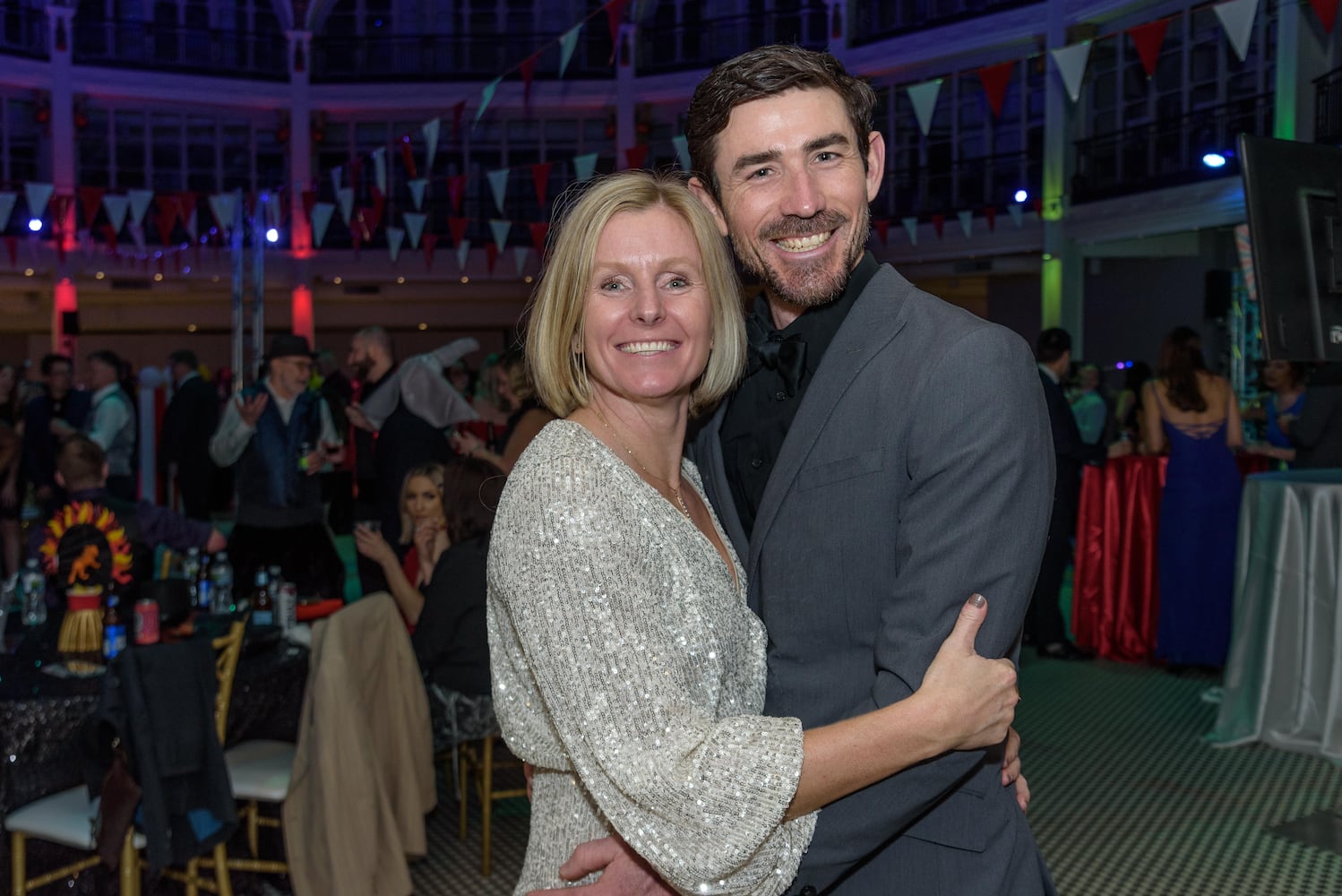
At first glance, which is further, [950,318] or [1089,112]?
[1089,112]

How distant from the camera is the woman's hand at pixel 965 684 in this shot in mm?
1177

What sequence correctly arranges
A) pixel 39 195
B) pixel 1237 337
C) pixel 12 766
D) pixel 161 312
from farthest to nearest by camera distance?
pixel 161 312
pixel 39 195
pixel 1237 337
pixel 12 766

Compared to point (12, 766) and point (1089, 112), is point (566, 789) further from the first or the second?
point (1089, 112)

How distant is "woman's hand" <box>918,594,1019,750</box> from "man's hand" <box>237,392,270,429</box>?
4.89m

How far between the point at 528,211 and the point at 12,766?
18.1 meters

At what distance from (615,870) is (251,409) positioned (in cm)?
472

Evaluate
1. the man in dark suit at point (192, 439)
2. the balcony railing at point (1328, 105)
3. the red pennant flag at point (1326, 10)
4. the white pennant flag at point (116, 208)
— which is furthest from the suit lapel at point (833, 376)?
the white pennant flag at point (116, 208)

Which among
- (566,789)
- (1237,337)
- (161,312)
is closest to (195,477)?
(566,789)

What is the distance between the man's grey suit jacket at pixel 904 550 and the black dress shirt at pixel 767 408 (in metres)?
0.12

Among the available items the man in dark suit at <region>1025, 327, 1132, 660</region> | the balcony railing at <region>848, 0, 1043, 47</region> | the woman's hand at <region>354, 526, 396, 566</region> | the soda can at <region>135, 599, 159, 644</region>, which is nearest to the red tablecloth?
the man in dark suit at <region>1025, 327, 1132, 660</region>

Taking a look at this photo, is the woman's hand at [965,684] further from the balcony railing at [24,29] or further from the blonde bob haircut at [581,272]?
the balcony railing at [24,29]

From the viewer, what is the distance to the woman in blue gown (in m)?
5.97

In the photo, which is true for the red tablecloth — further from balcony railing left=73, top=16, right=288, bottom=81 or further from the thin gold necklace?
balcony railing left=73, top=16, right=288, bottom=81

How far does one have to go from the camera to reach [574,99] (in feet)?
66.4
